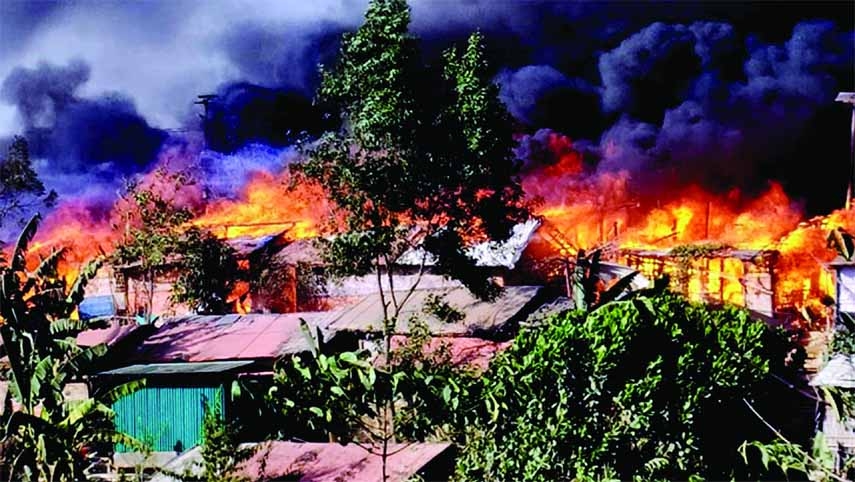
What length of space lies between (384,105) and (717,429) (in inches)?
97.0

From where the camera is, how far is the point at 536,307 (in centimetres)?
687

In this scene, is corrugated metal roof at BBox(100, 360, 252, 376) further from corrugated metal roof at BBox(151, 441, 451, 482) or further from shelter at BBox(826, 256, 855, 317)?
shelter at BBox(826, 256, 855, 317)

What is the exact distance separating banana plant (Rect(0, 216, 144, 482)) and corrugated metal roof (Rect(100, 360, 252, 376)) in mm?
650

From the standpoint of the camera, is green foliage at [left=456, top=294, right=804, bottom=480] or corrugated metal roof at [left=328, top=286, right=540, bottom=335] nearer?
green foliage at [left=456, top=294, right=804, bottom=480]

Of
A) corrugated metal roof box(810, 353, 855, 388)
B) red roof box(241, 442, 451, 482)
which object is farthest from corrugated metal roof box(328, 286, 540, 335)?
corrugated metal roof box(810, 353, 855, 388)

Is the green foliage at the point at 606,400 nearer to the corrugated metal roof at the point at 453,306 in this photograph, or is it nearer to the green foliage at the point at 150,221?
the corrugated metal roof at the point at 453,306

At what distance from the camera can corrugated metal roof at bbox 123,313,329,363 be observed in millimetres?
6773

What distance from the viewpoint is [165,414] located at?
21.6ft

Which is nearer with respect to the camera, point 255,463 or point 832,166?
point 255,463

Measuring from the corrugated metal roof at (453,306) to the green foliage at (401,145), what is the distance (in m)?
0.52

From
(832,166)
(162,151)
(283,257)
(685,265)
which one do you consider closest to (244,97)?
(162,151)

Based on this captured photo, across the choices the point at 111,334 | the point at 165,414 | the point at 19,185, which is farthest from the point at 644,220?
the point at 19,185

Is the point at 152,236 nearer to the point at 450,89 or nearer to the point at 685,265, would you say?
the point at 450,89

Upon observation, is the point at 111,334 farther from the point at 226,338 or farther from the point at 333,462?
the point at 333,462
